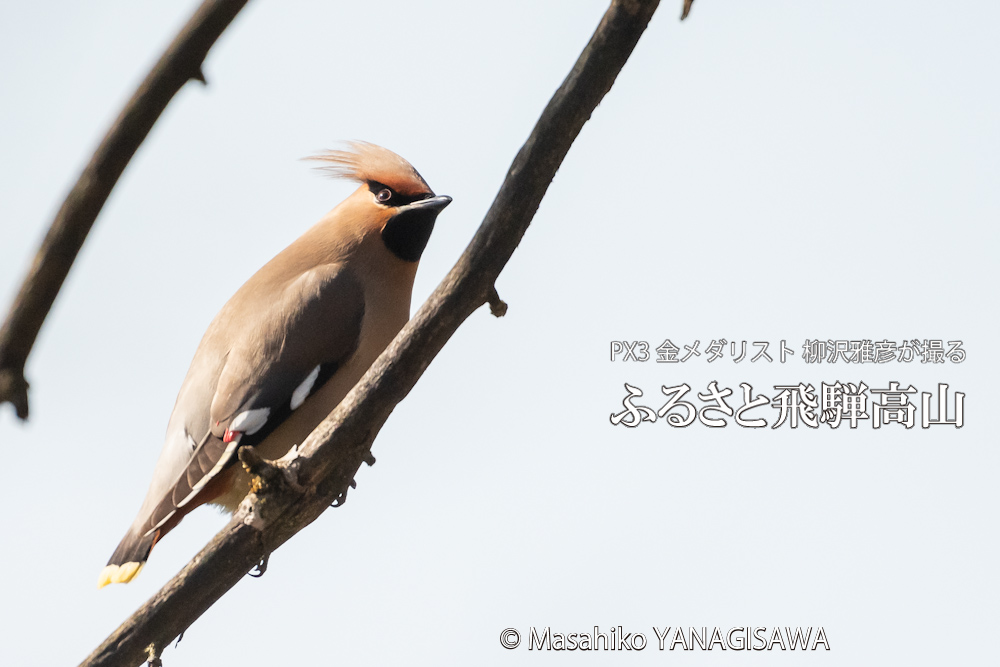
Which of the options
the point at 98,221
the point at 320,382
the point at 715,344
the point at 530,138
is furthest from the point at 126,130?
the point at 715,344

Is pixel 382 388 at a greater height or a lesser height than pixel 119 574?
greater

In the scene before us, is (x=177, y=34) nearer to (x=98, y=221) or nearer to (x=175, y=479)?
(x=98, y=221)

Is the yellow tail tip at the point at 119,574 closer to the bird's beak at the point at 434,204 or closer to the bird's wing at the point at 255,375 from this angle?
the bird's wing at the point at 255,375

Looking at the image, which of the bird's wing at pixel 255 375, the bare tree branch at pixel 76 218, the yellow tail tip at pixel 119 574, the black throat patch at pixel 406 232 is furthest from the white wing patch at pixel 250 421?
the bare tree branch at pixel 76 218

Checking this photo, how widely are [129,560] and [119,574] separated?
57 mm

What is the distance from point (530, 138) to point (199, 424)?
190cm

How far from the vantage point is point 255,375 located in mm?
3738

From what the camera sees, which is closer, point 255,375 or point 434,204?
point 255,375

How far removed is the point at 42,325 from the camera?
96cm

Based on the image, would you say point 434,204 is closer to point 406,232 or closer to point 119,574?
point 406,232

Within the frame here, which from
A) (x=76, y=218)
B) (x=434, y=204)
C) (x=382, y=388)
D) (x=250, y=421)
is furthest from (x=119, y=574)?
(x=76, y=218)

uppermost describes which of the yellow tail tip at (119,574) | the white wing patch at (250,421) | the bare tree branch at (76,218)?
the white wing patch at (250,421)

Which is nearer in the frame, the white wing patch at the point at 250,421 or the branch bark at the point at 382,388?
the branch bark at the point at 382,388

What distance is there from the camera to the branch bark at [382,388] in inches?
96.3
